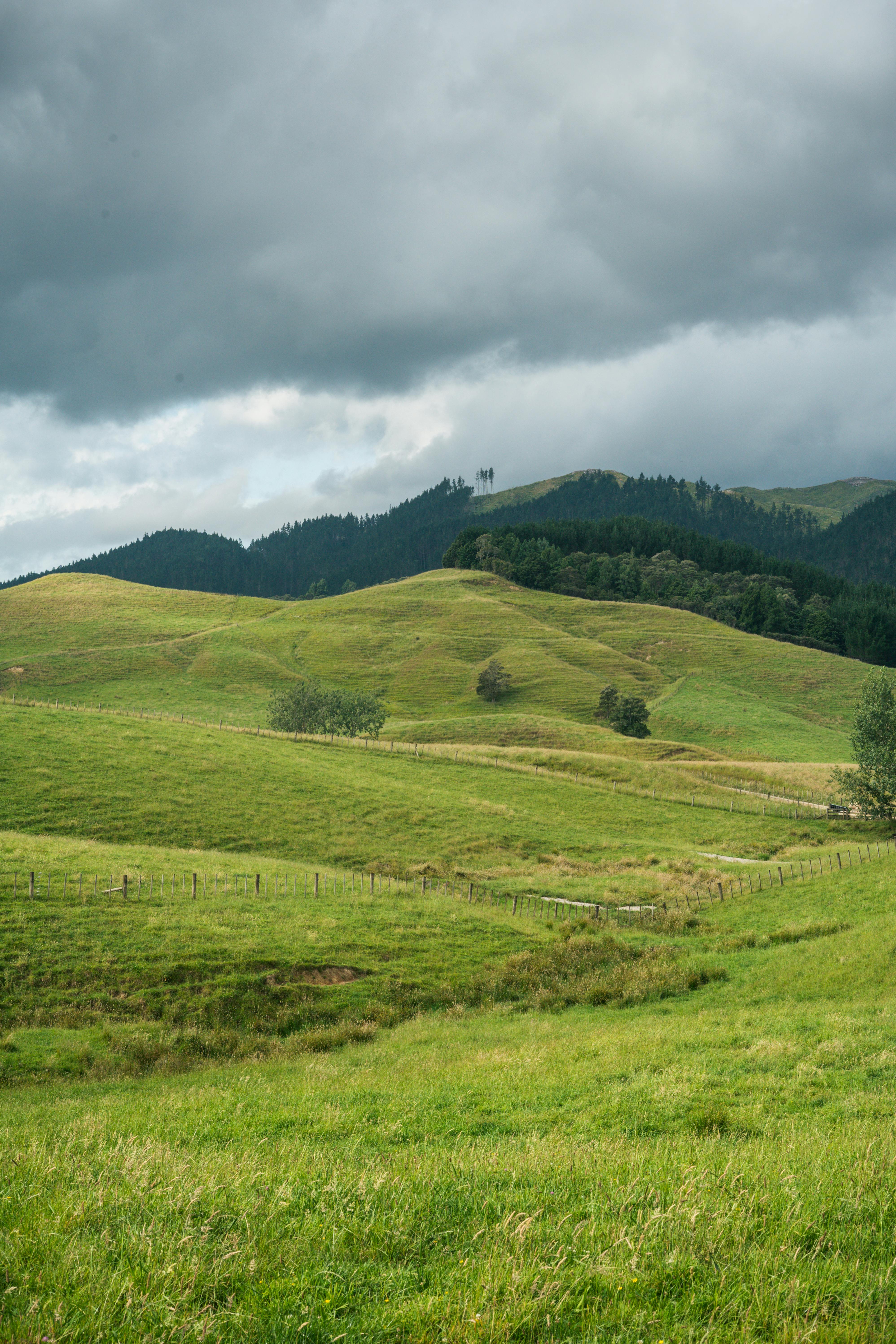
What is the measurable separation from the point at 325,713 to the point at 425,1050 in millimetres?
67859

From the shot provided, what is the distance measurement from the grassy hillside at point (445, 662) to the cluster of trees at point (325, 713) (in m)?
4.53

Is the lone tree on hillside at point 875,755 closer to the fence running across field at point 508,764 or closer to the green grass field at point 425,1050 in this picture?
the green grass field at point 425,1050

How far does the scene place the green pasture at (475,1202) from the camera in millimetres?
4379

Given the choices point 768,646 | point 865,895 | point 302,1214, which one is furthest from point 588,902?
point 768,646

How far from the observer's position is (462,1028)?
63.7 feet

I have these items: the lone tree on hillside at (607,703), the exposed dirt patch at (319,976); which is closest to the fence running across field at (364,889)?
the exposed dirt patch at (319,976)

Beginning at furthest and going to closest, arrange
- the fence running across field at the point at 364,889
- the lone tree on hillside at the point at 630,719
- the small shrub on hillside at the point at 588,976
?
the lone tree on hillside at the point at 630,719 → the fence running across field at the point at 364,889 → the small shrub on hillside at the point at 588,976

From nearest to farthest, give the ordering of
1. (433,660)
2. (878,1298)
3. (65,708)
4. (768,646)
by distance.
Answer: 1. (878,1298)
2. (65,708)
3. (433,660)
4. (768,646)

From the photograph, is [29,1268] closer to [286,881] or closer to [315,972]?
[315,972]

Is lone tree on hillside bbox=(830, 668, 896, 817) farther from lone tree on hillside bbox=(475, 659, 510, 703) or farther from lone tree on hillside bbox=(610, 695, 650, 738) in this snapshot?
lone tree on hillside bbox=(475, 659, 510, 703)

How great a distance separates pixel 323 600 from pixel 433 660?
58147 mm

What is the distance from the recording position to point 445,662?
135875 mm

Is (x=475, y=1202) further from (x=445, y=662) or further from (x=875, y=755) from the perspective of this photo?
(x=445, y=662)

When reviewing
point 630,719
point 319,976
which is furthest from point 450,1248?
point 630,719
